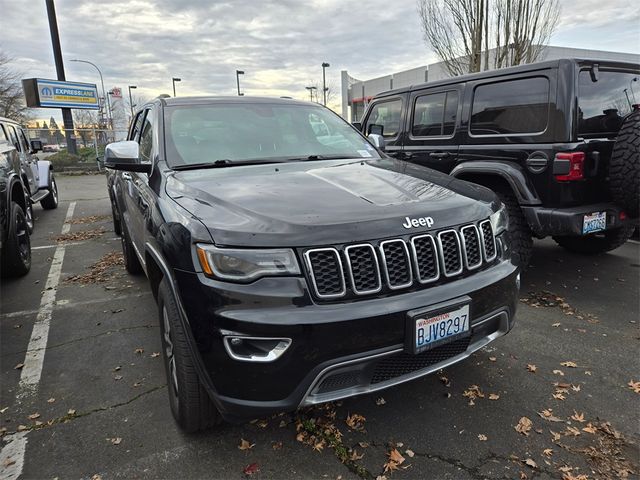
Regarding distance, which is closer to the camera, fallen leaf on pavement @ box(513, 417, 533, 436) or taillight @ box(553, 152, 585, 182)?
fallen leaf on pavement @ box(513, 417, 533, 436)

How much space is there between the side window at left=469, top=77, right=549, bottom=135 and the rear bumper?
765 mm

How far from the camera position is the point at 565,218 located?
12.6ft

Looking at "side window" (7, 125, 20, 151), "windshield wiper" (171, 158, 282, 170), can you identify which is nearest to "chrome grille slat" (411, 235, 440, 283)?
"windshield wiper" (171, 158, 282, 170)

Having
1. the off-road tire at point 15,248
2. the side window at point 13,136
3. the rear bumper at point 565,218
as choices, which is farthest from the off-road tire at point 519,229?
the side window at point 13,136

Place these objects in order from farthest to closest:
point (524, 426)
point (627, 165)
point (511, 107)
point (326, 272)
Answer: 1. point (511, 107)
2. point (627, 165)
3. point (524, 426)
4. point (326, 272)

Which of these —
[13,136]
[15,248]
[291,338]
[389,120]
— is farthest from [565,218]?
[13,136]

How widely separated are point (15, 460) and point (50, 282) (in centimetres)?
326

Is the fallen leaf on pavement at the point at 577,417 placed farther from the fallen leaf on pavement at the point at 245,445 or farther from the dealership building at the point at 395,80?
the dealership building at the point at 395,80

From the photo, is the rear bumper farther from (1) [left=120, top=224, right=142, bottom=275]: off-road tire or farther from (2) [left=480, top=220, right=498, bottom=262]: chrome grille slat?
(1) [left=120, top=224, right=142, bottom=275]: off-road tire

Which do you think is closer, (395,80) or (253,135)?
(253,135)

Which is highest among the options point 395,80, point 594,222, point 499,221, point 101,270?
point 395,80

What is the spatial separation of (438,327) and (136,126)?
3.70 meters

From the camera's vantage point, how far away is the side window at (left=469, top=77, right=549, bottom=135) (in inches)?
161

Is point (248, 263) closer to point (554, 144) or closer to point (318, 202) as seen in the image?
point (318, 202)
